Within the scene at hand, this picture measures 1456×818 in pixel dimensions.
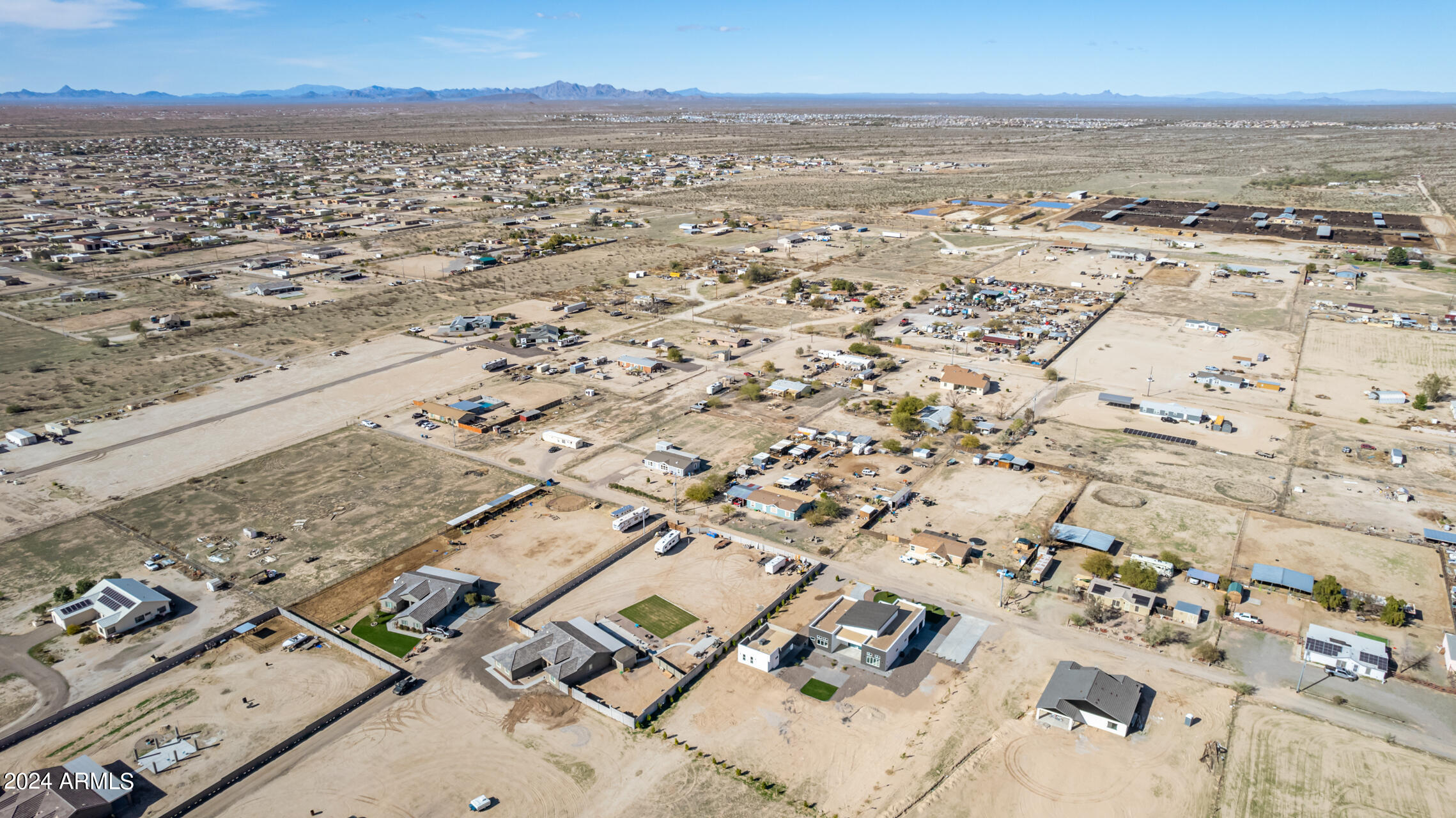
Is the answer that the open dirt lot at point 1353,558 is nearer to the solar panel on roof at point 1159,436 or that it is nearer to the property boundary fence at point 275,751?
the solar panel on roof at point 1159,436

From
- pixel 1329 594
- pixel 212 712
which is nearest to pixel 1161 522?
pixel 1329 594

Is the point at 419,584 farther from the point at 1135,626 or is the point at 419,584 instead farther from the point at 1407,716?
the point at 1407,716

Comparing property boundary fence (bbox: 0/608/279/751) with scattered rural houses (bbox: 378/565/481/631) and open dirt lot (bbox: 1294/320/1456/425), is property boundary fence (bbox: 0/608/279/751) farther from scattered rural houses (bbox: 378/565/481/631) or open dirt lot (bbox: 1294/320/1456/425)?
open dirt lot (bbox: 1294/320/1456/425)

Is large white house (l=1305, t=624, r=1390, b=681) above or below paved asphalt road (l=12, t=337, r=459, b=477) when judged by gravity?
below

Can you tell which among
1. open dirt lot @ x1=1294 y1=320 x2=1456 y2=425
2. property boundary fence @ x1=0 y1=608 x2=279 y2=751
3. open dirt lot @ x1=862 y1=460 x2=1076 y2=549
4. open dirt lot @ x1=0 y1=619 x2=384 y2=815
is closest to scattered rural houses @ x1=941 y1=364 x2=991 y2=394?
open dirt lot @ x1=862 y1=460 x2=1076 y2=549

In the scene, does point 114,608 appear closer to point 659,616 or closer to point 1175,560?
point 659,616

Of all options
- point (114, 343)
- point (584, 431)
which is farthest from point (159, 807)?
point (114, 343)
